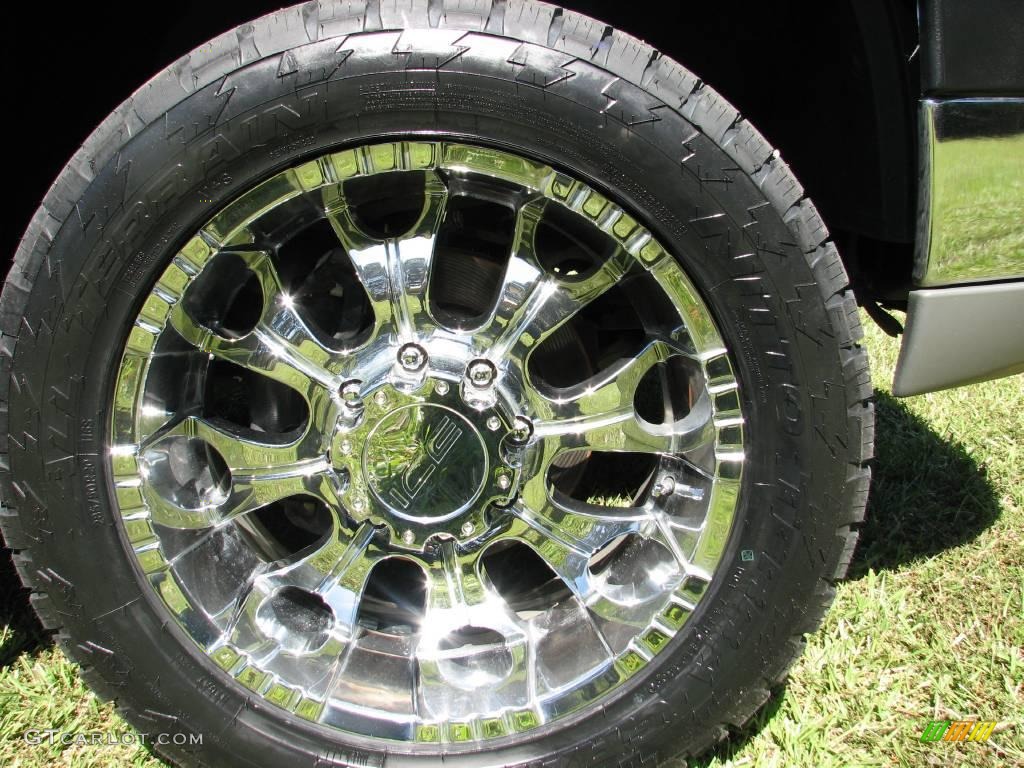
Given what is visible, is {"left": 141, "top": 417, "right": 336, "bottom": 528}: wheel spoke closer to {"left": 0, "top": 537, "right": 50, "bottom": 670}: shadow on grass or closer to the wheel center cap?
the wheel center cap

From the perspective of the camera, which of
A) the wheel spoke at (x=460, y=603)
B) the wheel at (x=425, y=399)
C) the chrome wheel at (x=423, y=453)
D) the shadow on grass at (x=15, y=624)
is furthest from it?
the shadow on grass at (x=15, y=624)

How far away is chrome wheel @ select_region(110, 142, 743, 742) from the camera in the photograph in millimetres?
1550

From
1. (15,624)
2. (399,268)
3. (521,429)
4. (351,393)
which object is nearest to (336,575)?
(351,393)

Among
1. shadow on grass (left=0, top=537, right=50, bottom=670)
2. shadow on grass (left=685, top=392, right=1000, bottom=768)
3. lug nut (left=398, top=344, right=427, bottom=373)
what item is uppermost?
lug nut (left=398, top=344, right=427, bottom=373)

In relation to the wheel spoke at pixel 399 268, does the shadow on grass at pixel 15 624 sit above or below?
below

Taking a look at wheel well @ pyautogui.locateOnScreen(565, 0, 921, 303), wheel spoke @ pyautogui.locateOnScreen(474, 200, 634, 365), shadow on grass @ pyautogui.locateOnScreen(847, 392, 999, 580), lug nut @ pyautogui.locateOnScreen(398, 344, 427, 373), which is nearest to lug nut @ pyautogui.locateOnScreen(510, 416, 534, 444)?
wheel spoke @ pyautogui.locateOnScreen(474, 200, 634, 365)

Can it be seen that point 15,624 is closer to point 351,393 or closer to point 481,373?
point 351,393

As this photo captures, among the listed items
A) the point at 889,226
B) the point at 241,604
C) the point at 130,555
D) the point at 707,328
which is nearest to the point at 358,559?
the point at 241,604

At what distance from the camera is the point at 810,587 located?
1.57 metres

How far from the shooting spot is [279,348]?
1.66 m

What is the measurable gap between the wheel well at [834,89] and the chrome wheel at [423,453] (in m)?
0.45

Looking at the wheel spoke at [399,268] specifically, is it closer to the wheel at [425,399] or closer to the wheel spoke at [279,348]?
the wheel at [425,399]

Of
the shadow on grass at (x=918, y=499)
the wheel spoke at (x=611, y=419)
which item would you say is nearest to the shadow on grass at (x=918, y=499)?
the shadow on grass at (x=918, y=499)

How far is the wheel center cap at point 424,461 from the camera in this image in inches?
64.6
